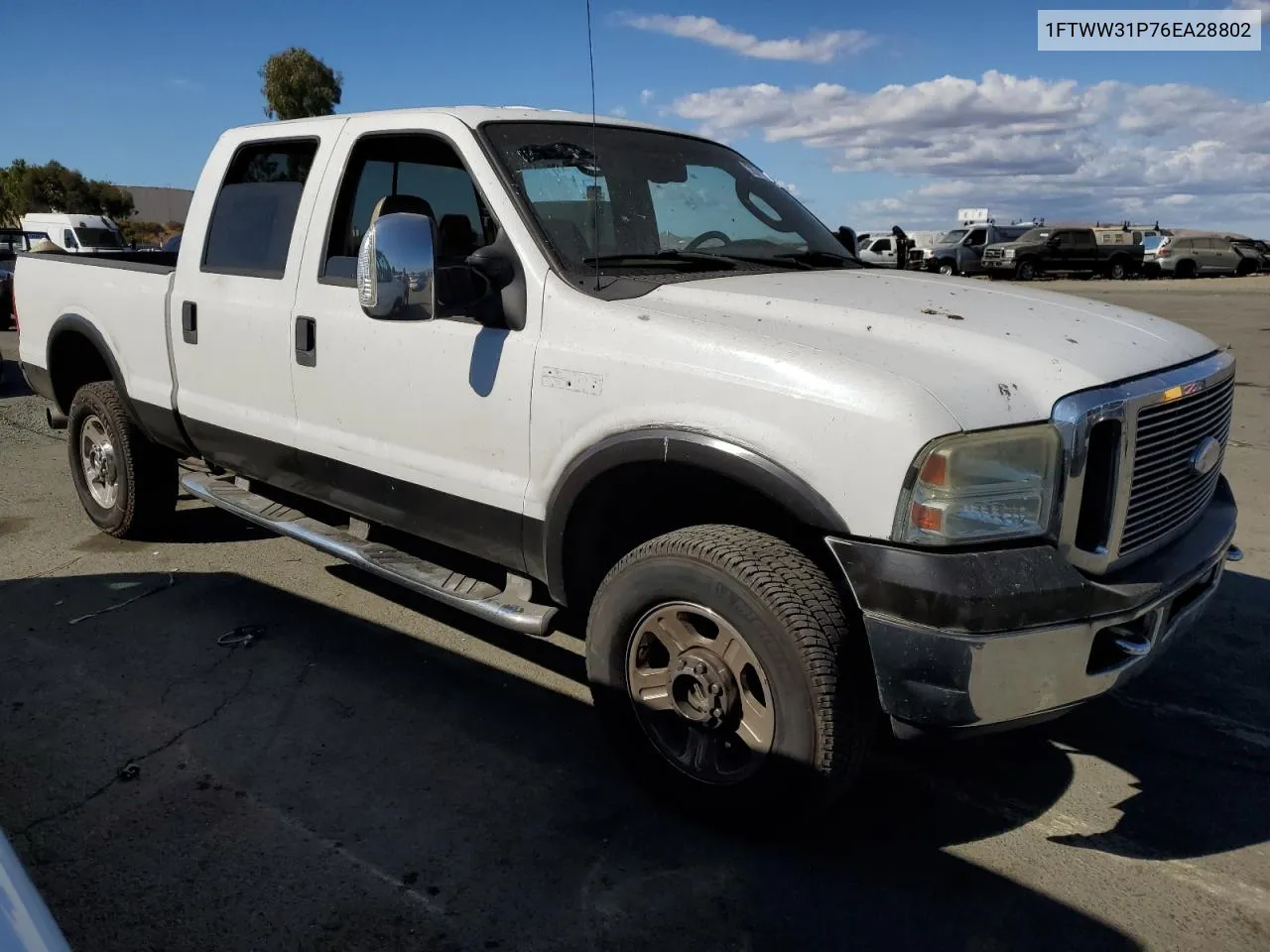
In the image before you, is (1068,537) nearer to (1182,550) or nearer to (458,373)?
(1182,550)

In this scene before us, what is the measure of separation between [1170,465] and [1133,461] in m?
0.31

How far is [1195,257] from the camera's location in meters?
36.4

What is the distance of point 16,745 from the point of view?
3.34 meters

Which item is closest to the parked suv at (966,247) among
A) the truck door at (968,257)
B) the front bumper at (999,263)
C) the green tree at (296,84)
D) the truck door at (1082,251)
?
the truck door at (968,257)

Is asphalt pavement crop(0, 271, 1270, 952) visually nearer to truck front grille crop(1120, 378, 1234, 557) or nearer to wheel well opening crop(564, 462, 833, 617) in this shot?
wheel well opening crop(564, 462, 833, 617)

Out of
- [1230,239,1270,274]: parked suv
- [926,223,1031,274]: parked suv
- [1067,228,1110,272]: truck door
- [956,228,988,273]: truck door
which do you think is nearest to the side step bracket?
[926,223,1031,274]: parked suv

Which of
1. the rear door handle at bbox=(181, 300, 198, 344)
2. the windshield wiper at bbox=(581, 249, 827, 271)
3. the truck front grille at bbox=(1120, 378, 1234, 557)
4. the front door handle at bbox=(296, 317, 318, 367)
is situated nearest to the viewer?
the truck front grille at bbox=(1120, 378, 1234, 557)

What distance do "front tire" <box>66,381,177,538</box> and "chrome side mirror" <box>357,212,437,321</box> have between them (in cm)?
285

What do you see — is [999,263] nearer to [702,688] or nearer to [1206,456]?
[1206,456]

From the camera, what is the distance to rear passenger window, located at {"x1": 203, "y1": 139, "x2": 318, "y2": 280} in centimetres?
414

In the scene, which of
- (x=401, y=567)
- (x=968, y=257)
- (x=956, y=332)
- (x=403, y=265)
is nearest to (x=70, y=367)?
(x=401, y=567)

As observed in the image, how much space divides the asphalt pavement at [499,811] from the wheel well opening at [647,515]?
0.66 metres

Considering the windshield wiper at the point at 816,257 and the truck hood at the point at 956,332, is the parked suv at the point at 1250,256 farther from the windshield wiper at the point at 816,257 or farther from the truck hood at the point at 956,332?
the truck hood at the point at 956,332

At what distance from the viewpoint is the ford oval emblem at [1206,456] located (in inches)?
116
